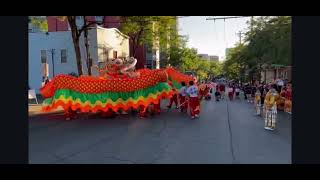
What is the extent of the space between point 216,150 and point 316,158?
4078 millimetres

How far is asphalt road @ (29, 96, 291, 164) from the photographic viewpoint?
390 inches

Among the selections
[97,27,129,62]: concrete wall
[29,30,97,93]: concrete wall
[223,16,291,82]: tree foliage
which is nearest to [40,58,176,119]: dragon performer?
[223,16,291,82]: tree foliage

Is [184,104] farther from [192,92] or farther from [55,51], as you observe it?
[55,51]

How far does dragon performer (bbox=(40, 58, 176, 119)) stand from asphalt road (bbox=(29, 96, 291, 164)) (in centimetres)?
59

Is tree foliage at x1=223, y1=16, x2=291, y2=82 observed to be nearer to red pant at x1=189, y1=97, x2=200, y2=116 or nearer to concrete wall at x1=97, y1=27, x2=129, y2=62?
concrete wall at x1=97, y1=27, x2=129, y2=62

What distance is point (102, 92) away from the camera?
18094mm

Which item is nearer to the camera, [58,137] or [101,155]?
[101,155]

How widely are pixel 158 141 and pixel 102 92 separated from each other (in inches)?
252

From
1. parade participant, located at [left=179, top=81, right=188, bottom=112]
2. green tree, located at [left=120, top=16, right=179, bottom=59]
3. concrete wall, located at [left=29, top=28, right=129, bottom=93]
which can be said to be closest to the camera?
parade participant, located at [left=179, top=81, right=188, bottom=112]

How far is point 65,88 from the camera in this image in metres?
18.0
